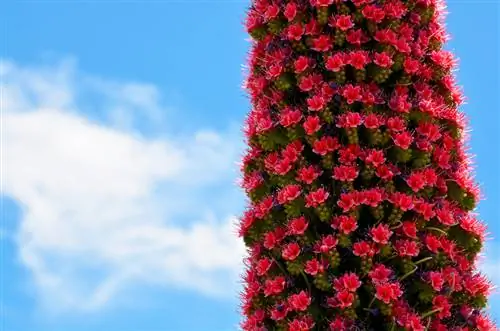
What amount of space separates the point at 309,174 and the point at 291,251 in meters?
0.74

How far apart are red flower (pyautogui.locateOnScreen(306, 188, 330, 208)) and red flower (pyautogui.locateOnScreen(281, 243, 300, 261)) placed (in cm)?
40

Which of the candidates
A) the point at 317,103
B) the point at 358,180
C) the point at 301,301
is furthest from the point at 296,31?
the point at 301,301

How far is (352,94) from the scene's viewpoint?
777cm

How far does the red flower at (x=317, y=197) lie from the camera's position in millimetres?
7543

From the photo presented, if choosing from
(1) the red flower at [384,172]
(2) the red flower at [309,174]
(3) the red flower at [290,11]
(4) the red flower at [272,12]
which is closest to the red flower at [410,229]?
(1) the red flower at [384,172]

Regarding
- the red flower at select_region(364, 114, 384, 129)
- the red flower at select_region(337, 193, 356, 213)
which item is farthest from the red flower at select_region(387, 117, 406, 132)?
the red flower at select_region(337, 193, 356, 213)

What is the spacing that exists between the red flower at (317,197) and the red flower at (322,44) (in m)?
1.44

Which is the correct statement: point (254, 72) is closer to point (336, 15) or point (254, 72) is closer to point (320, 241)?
point (336, 15)

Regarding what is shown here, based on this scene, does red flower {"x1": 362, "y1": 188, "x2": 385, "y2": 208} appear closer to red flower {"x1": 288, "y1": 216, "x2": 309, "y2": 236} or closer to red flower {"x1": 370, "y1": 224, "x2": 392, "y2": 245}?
red flower {"x1": 370, "y1": 224, "x2": 392, "y2": 245}

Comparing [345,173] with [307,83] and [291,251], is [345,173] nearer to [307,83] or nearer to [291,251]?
[291,251]

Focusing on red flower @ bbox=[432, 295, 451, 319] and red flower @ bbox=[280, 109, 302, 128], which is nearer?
red flower @ bbox=[432, 295, 451, 319]

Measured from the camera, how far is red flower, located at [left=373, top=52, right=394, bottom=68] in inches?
312

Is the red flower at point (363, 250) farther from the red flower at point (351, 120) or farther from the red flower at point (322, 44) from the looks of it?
the red flower at point (322, 44)

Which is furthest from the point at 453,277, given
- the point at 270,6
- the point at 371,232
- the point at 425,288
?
the point at 270,6
